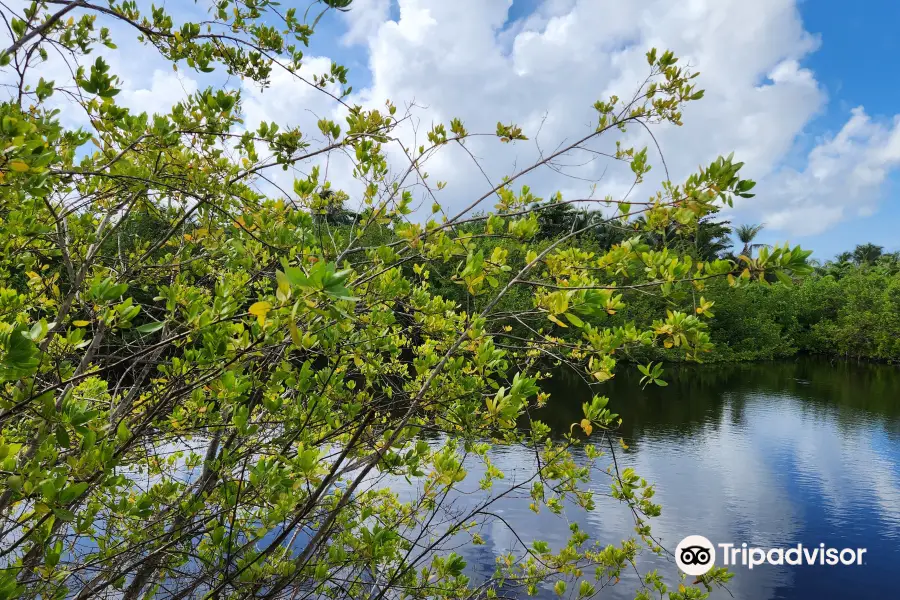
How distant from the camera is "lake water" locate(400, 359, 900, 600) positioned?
6875 mm

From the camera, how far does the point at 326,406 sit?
2223mm

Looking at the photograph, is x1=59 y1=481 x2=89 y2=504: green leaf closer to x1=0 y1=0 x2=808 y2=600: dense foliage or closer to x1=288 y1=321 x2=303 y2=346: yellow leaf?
x1=0 y1=0 x2=808 y2=600: dense foliage

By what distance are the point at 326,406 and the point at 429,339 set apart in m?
0.78

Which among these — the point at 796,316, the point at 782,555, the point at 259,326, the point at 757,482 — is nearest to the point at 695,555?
the point at 782,555

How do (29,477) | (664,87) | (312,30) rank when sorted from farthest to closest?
(664,87), (312,30), (29,477)

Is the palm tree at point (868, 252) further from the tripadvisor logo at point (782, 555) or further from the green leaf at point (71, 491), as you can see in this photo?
the green leaf at point (71, 491)

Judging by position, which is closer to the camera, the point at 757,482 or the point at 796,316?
the point at 757,482

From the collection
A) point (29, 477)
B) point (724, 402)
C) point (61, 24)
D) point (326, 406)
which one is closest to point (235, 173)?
point (61, 24)

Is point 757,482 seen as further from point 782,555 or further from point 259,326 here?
point 259,326

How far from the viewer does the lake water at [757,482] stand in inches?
271

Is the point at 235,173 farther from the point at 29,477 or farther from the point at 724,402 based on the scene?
the point at 724,402

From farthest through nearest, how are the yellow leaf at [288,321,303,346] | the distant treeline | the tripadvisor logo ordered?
the distant treeline, the tripadvisor logo, the yellow leaf at [288,321,303,346]

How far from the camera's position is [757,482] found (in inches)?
381

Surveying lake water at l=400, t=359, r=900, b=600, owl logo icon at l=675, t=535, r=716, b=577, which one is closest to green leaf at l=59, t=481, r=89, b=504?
lake water at l=400, t=359, r=900, b=600
